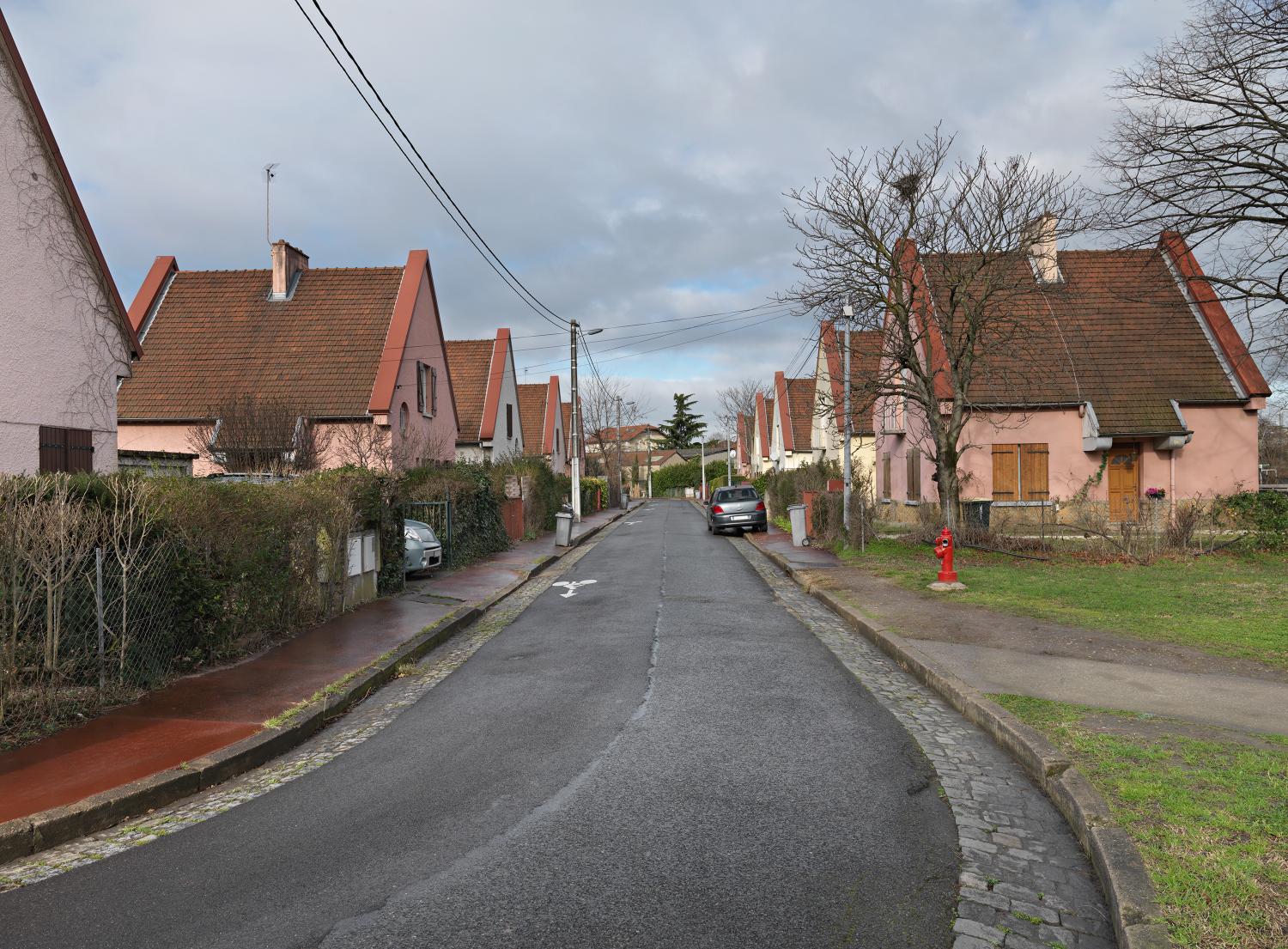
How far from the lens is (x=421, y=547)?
16266mm

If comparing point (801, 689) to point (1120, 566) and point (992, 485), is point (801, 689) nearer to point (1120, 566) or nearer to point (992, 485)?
point (1120, 566)

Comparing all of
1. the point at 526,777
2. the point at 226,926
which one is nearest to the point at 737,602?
the point at 526,777

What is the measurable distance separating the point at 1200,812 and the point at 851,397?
1516 cm

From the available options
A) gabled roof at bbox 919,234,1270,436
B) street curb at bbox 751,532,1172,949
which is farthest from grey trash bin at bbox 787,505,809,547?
street curb at bbox 751,532,1172,949


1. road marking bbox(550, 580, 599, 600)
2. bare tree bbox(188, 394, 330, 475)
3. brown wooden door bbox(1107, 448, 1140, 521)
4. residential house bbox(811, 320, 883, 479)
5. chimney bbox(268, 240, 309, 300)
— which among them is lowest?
road marking bbox(550, 580, 599, 600)

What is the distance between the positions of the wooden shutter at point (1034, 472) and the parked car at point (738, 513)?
356 inches

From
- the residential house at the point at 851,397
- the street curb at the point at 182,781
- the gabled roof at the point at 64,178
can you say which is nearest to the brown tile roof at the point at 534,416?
the residential house at the point at 851,397

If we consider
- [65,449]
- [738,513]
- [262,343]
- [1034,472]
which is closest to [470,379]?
[262,343]

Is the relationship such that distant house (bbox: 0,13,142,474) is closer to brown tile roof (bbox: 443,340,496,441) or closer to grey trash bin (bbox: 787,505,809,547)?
grey trash bin (bbox: 787,505,809,547)

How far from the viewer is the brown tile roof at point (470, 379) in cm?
3500

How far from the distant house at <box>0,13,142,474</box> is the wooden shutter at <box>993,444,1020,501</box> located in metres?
19.9

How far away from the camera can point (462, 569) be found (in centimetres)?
1800

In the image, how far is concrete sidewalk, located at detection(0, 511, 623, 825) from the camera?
5.28 metres

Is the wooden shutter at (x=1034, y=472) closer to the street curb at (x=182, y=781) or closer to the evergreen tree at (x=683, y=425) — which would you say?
the street curb at (x=182, y=781)
